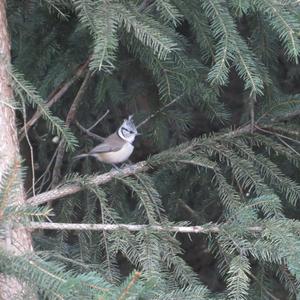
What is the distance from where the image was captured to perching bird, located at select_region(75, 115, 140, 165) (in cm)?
377

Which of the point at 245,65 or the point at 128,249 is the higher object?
the point at 245,65

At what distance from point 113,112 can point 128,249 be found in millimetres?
1698

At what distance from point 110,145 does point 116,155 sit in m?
0.24

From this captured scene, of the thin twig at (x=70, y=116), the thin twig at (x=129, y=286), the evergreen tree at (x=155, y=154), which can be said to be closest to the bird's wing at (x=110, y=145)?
the evergreen tree at (x=155, y=154)

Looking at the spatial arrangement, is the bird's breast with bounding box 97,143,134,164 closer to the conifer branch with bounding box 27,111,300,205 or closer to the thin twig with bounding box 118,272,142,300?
the conifer branch with bounding box 27,111,300,205

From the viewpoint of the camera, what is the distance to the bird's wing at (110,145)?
3756mm

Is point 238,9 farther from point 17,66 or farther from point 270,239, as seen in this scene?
point 17,66

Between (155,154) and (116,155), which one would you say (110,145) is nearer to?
(116,155)

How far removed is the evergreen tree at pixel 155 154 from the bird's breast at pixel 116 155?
4.8 inches

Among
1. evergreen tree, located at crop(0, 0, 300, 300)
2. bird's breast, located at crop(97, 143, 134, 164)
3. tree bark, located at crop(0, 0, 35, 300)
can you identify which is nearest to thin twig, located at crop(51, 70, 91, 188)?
evergreen tree, located at crop(0, 0, 300, 300)

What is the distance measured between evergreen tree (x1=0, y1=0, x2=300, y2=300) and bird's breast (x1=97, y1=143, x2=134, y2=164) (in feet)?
0.40

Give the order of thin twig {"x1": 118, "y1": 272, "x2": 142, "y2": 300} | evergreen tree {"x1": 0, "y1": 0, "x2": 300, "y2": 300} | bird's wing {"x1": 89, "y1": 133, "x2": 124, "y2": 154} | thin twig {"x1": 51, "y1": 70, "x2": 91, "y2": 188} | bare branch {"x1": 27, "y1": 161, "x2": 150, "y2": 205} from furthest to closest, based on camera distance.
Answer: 1. bird's wing {"x1": 89, "y1": 133, "x2": 124, "y2": 154}
2. thin twig {"x1": 51, "y1": 70, "x2": 91, "y2": 188}
3. bare branch {"x1": 27, "y1": 161, "x2": 150, "y2": 205}
4. evergreen tree {"x1": 0, "y1": 0, "x2": 300, "y2": 300}
5. thin twig {"x1": 118, "y1": 272, "x2": 142, "y2": 300}

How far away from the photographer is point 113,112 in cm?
416

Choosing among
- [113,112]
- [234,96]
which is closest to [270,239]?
[113,112]
